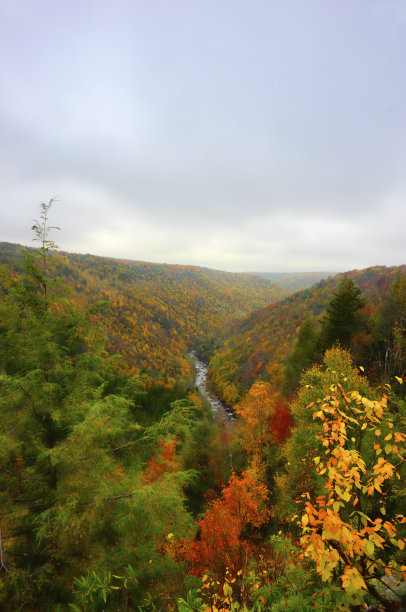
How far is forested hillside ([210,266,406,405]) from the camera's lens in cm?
3815

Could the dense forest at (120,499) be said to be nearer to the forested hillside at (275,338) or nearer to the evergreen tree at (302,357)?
the evergreen tree at (302,357)

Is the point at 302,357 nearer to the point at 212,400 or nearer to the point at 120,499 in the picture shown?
the point at 120,499

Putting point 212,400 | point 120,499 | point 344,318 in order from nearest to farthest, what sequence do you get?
point 120,499 < point 344,318 < point 212,400

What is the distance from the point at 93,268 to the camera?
586ft

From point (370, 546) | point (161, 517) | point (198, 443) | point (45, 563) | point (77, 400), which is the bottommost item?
point (198, 443)

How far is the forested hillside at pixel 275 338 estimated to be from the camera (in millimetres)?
38153

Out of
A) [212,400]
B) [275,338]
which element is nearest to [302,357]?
[212,400]

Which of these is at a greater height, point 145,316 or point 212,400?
point 145,316

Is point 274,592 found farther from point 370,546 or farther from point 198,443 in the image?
point 198,443

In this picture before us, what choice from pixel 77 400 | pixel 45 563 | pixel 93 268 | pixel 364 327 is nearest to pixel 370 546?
pixel 77 400

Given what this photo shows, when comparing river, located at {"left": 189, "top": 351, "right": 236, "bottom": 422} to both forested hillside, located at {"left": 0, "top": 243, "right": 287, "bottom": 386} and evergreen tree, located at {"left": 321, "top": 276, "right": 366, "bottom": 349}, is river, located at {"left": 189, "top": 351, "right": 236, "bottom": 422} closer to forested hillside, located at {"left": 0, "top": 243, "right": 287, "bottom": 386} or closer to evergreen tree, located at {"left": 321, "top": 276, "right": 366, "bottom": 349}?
forested hillside, located at {"left": 0, "top": 243, "right": 287, "bottom": 386}

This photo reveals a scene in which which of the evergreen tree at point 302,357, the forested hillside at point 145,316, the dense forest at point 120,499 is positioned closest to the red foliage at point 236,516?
the dense forest at point 120,499

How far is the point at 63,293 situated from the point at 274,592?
10133 millimetres

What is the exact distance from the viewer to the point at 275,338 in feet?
223
